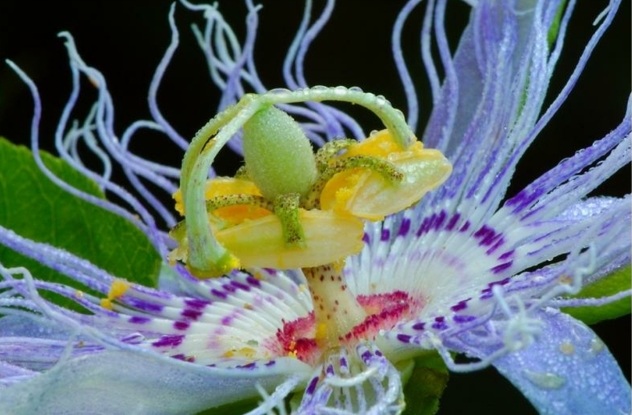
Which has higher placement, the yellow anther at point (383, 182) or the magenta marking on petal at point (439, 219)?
the magenta marking on petal at point (439, 219)

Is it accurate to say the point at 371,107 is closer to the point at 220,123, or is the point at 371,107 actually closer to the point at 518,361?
the point at 220,123

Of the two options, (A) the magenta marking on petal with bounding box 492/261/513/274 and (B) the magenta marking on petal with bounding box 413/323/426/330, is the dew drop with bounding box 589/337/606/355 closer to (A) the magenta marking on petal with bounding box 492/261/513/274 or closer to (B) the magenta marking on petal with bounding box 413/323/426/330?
(B) the magenta marking on petal with bounding box 413/323/426/330

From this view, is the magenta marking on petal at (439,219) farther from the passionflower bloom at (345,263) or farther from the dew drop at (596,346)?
the dew drop at (596,346)

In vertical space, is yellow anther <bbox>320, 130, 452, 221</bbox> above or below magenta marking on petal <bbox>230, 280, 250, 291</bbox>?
below

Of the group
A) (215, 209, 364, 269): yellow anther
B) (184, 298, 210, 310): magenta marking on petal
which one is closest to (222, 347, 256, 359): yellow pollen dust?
(184, 298, 210, 310): magenta marking on petal

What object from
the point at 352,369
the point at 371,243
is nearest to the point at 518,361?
the point at 352,369

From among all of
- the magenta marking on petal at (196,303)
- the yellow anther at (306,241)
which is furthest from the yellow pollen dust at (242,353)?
the yellow anther at (306,241)

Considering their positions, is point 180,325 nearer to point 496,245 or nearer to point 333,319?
point 333,319
